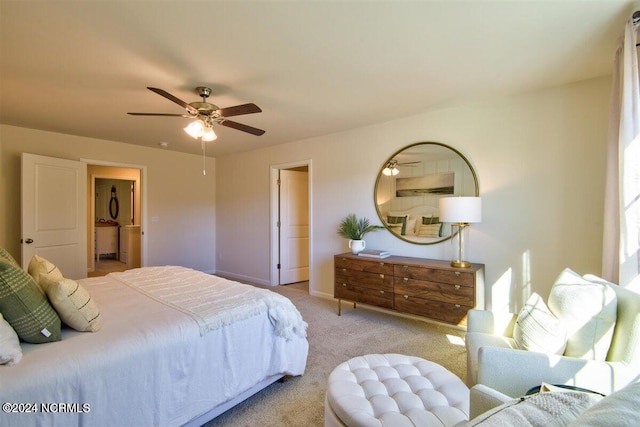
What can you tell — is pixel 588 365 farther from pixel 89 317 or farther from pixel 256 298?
pixel 89 317

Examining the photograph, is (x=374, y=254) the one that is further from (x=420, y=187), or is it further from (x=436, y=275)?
(x=420, y=187)

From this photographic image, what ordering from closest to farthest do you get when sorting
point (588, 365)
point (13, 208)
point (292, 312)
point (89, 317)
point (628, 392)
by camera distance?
point (628, 392) → point (588, 365) → point (89, 317) → point (292, 312) → point (13, 208)

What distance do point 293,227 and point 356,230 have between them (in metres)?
1.79

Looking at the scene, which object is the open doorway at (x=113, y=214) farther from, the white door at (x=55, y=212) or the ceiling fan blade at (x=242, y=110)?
the ceiling fan blade at (x=242, y=110)

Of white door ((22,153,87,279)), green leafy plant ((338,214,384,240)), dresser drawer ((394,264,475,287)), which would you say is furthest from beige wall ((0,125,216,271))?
Result: dresser drawer ((394,264,475,287))

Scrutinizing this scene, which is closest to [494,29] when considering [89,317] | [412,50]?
[412,50]

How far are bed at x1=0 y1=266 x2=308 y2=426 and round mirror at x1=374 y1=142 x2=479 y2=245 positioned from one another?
193 cm

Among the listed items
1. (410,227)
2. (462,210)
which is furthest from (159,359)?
(410,227)

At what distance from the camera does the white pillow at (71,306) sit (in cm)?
146

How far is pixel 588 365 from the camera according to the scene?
4.17ft

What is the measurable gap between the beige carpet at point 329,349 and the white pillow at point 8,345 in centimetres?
106

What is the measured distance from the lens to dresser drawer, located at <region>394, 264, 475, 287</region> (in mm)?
2684

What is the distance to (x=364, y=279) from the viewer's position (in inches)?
132

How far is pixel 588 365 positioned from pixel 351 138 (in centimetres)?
333
